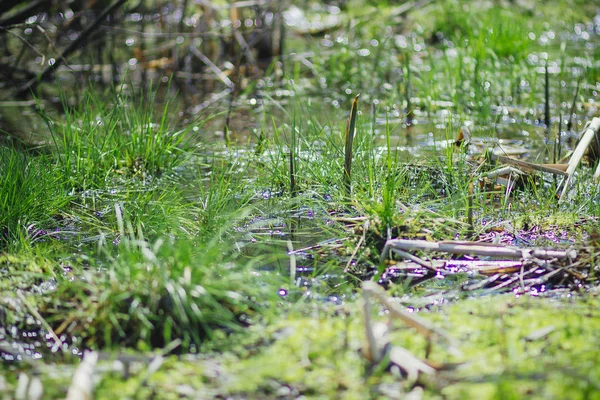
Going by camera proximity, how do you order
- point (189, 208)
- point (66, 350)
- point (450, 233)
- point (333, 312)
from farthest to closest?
point (189, 208) → point (450, 233) → point (333, 312) → point (66, 350)

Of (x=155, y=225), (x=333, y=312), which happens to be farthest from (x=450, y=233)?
(x=155, y=225)

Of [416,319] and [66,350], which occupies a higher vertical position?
[416,319]

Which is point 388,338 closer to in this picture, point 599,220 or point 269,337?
point 269,337

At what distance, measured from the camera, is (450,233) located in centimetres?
310

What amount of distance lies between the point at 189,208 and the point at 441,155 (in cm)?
140

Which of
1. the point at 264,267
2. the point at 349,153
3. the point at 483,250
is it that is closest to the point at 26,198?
the point at 264,267

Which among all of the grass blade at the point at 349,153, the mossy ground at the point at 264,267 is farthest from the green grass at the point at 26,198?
the grass blade at the point at 349,153

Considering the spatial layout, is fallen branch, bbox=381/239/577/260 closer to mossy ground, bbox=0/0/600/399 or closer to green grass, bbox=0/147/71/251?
mossy ground, bbox=0/0/600/399

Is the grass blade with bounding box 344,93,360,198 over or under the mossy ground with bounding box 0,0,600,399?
over

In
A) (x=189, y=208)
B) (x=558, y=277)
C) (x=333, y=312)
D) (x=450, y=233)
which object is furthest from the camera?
(x=189, y=208)

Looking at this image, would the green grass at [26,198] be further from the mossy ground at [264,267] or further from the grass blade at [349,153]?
the grass blade at [349,153]

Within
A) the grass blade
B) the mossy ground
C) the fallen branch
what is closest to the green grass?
the mossy ground

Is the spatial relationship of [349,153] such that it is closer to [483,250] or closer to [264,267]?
[264,267]

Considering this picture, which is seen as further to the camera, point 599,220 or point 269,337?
point 599,220
